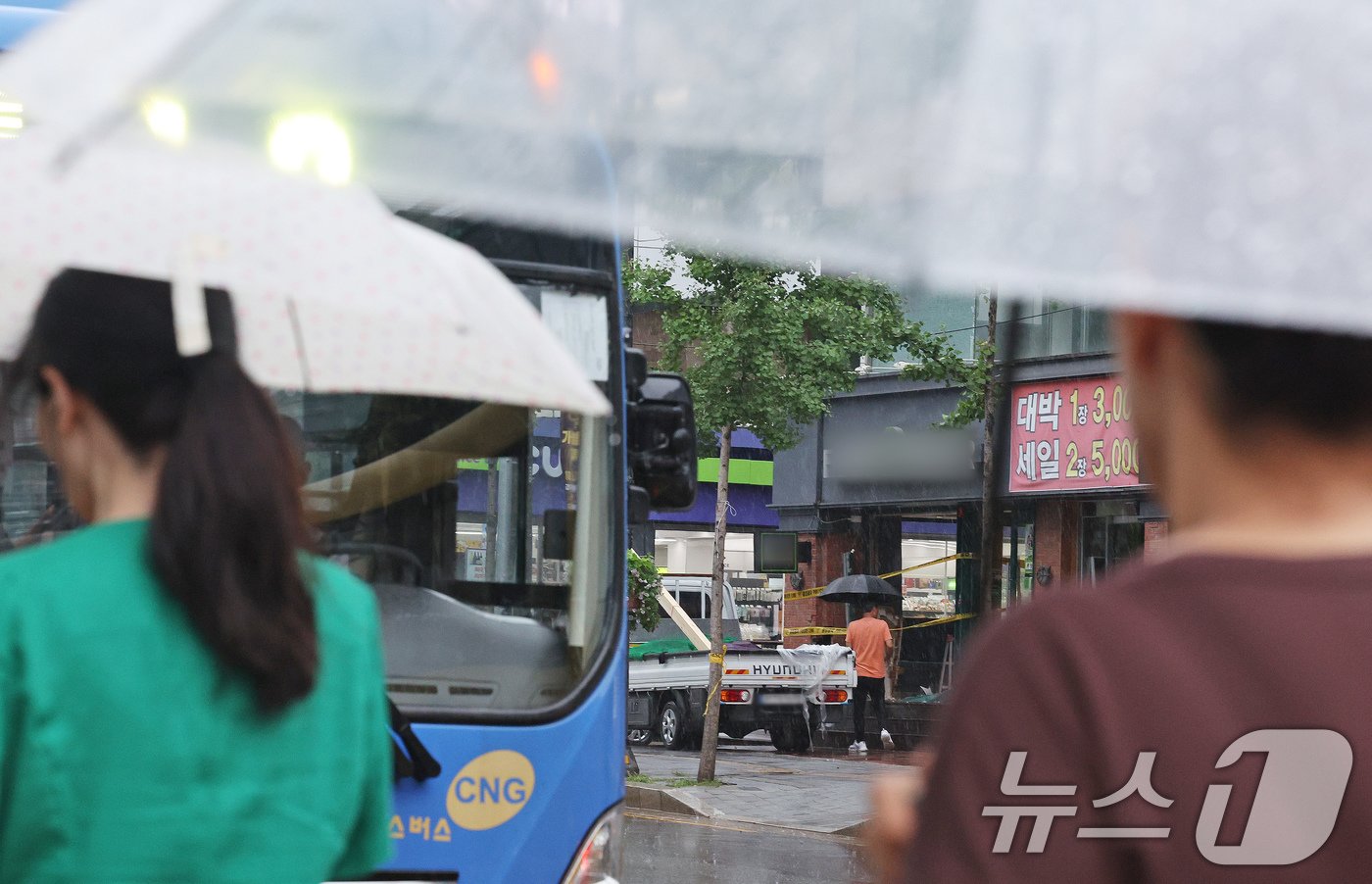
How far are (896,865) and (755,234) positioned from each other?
560 mm

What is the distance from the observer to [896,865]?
132 centimetres

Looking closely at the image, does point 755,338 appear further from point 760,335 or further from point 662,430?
point 662,430

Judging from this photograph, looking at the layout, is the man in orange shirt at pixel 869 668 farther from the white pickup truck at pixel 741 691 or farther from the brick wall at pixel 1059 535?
Answer: the brick wall at pixel 1059 535

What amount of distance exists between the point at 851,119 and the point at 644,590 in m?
15.7

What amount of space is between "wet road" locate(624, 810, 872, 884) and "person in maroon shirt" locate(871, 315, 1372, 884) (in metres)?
9.61

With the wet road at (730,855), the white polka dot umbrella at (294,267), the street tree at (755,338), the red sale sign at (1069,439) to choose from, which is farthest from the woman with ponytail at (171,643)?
the red sale sign at (1069,439)

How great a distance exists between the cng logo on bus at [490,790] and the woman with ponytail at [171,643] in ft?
7.27

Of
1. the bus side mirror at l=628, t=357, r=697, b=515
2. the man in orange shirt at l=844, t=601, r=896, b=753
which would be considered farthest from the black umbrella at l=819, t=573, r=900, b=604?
the bus side mirror at l=628, t=357, r=697, b=515

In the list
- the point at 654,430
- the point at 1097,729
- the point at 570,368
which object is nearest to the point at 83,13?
the point at 570,368

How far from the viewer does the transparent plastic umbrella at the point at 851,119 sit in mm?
1171

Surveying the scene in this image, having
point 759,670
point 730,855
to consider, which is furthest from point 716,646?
point 730,855

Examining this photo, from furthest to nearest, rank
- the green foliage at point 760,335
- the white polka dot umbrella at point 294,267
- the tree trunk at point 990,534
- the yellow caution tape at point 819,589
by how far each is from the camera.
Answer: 1. the yellow caution tape at point 819,589
2. the green foliage at point 760,335
3. the white polka dot umbrella at point 294,267
4. the tree trunk at point 990,534

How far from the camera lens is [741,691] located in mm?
20250

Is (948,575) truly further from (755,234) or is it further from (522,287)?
(755,234)
